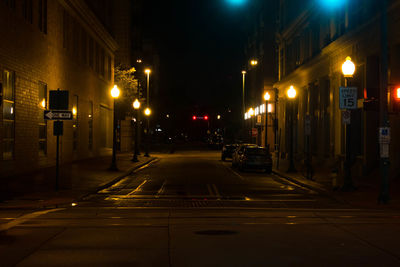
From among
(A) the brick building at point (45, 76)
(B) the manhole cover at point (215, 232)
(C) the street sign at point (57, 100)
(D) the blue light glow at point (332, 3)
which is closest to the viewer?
(B) the manhole cover at point (215, 232)

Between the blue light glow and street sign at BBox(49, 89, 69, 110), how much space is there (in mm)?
18380

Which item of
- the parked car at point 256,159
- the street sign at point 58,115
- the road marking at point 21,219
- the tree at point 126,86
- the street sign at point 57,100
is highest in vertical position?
the tree at point 126,86

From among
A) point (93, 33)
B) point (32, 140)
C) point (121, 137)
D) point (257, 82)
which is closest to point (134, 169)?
point (32, 140)

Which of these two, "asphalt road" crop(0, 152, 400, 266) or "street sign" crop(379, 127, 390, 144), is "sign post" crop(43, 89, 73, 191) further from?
"street sign" crop(379, 127, 390, 144)

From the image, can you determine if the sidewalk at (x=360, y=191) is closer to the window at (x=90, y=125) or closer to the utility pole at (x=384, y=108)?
the utility pole at (x=384, y=108)

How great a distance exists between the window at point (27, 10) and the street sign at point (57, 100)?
953cm

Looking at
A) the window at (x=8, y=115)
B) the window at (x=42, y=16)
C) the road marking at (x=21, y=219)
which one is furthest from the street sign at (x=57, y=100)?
the window at (x=42, y=16)

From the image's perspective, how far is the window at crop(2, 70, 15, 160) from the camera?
24.4 m

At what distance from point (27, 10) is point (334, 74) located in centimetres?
1779

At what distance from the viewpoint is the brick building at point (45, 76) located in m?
24.8

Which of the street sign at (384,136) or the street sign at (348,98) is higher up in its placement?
the street sign at (348,98)

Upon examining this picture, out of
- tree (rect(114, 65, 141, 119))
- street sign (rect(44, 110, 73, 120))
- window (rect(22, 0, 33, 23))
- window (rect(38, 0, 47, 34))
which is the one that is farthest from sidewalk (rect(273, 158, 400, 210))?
tree (rect(114, 65, 141, 119))

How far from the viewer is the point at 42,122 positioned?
102 ft

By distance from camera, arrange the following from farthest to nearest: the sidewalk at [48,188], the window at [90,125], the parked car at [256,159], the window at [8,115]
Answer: the window at [90,125]
the parked car at [256,159]
the window at [8,115]
the sidewalk at [48,188]
